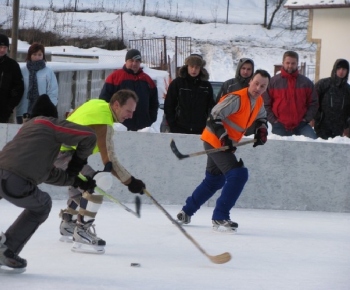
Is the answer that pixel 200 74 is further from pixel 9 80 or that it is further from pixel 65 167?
pixel 65 167

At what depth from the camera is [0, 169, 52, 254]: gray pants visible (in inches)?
219

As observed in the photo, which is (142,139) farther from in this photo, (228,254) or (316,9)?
(316,9)

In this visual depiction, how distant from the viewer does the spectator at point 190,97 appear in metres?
8.94

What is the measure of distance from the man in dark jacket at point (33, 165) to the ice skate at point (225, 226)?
7.19 ft

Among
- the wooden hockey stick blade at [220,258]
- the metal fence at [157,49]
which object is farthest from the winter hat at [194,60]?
the metal fence at [157,49]

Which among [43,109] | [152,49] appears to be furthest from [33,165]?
[152,49]

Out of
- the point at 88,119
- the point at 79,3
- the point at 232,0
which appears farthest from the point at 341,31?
the point at 232,0

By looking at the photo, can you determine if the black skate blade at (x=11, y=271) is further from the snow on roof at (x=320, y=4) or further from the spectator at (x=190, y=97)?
the snow on roof at (x=320, y=4)

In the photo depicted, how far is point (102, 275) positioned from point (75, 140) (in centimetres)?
88

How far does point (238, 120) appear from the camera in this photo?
7.67m

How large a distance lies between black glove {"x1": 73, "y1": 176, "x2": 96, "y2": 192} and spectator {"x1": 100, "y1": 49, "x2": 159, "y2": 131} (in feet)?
10.6

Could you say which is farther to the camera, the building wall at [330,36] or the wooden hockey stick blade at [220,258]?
the building wall at [330,36]

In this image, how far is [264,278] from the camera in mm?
6129

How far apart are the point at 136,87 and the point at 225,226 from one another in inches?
79.3
